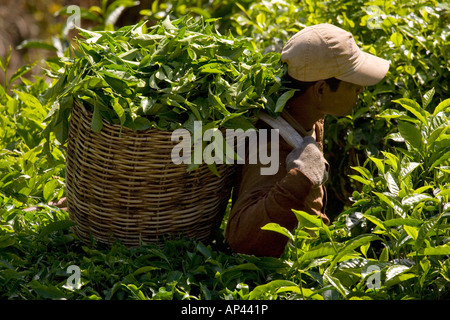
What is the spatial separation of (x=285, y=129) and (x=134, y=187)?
585mm

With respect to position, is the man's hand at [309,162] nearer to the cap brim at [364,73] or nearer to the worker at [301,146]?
the worker at [301,146]

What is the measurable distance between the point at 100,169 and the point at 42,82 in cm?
183

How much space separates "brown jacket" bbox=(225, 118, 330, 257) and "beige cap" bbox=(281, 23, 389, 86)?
26 cm

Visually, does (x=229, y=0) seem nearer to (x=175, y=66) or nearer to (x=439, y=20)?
(x=439, y=20)

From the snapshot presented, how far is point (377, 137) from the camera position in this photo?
3.20 meters

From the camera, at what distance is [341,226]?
8.09 feet

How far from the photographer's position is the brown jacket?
2.25 meters

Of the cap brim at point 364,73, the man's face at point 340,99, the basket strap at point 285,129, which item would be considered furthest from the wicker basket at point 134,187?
the cap brim at point 364,73

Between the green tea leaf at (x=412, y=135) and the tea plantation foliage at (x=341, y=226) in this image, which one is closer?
the tea plantation foliage at (x=341, y=226)

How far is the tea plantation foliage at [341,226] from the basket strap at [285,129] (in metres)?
0.24

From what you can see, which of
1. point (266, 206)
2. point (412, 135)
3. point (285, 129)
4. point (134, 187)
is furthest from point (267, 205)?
point (412, 135)

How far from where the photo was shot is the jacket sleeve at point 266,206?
2250 mm

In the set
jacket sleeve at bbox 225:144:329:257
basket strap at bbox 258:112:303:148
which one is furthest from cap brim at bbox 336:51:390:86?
jacket sleeve at bbox 225:144:329:257

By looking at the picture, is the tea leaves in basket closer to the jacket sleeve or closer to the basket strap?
the basket strap
